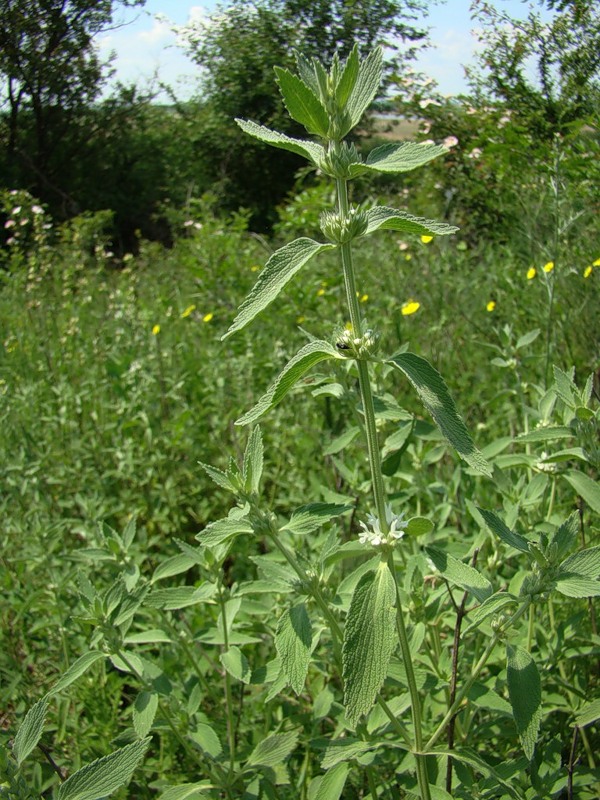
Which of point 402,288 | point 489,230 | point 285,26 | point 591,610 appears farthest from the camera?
point 285,26

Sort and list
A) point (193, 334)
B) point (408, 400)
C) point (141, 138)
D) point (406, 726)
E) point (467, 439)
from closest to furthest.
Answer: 1. point (467, 439)
2. point (406, 726)
3. point (408, 400)
4. point (193, 334)
5. point (141, 138)

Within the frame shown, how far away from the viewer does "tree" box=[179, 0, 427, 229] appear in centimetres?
705

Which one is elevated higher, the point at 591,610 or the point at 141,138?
the point at 141,138

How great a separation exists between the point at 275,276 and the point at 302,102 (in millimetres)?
236

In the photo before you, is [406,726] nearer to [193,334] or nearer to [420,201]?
[193,334]

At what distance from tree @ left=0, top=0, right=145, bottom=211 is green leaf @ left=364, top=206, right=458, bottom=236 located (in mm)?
8380

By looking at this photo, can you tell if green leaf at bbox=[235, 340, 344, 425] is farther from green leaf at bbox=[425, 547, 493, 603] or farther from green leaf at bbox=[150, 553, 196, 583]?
green leaf at bbox=[150, 553, 196, 583]

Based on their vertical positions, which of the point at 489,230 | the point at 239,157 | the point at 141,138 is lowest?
the point at 489,230

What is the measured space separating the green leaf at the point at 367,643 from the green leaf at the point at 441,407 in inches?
9.8

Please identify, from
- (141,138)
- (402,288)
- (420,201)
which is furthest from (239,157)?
(402,288)

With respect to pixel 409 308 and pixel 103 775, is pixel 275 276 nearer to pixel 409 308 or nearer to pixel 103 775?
pixel 103 775

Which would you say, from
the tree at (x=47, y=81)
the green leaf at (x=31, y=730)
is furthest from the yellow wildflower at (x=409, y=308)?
the tree at (x=47, y=81)

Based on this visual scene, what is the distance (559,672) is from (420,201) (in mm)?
5126

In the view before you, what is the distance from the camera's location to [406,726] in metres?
1.45
